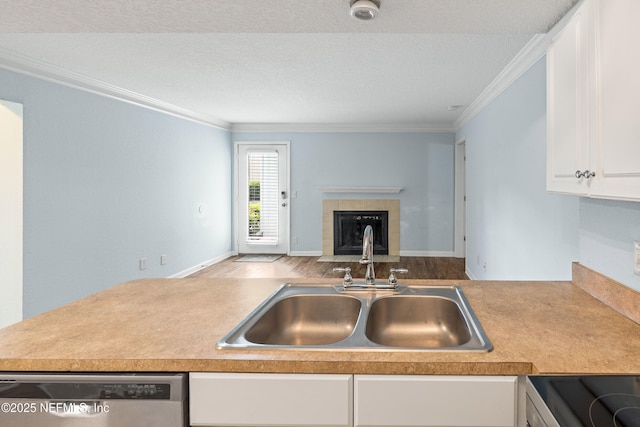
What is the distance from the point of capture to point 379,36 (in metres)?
2.83

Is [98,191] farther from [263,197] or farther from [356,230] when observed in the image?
[356,230]

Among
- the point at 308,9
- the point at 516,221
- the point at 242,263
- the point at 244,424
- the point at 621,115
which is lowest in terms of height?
the point at 242,263

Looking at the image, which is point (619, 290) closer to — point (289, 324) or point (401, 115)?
point (289, 324)

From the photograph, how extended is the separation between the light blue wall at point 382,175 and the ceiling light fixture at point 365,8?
18.1 feet

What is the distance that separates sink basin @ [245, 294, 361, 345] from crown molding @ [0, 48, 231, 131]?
121 inches

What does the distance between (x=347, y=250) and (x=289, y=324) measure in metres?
5.56

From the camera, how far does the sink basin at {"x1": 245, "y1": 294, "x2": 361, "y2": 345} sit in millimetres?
1544

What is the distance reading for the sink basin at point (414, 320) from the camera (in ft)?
4.97

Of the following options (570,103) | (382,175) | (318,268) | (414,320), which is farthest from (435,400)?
(382,175)

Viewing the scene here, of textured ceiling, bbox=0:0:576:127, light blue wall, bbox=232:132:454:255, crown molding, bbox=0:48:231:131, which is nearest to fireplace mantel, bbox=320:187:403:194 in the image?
light blue wall, bbox=232:132:454:255

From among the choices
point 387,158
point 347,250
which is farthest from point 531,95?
point 347,250

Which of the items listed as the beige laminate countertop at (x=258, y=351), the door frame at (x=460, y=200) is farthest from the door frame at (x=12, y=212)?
the door frame at (x=460, y=200)

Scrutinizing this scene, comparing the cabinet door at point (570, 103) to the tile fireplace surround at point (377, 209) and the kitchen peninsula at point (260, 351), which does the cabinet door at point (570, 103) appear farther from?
the tile fireplace surround at point (377, 209)

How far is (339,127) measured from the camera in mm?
6961
